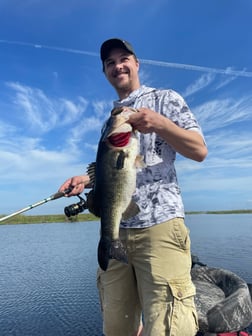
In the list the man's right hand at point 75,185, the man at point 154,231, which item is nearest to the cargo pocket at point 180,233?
the man at point 154,231

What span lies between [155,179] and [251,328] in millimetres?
7276

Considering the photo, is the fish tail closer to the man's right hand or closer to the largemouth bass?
the largemouth bass

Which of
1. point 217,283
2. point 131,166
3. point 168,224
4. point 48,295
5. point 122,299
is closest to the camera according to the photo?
point 131,166

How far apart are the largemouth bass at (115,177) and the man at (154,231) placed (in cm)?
18

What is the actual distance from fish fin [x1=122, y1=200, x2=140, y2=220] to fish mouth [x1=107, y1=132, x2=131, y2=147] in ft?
2.21

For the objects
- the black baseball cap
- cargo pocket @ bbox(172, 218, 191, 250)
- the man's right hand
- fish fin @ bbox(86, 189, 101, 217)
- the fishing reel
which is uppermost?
the black baseball cap

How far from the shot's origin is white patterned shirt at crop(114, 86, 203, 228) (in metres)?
3.98

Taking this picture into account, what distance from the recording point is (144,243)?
397 cm

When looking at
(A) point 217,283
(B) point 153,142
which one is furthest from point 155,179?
(A) point 217,283

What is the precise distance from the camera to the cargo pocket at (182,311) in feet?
12.4

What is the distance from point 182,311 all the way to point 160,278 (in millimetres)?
420

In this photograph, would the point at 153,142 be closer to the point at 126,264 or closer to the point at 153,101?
the point at 153,101

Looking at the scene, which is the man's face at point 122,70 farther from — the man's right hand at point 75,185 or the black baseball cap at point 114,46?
the man's right hand at point 75,185

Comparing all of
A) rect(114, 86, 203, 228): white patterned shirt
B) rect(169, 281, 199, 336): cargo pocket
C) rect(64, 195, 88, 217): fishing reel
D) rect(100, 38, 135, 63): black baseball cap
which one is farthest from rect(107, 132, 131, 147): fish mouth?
rect(64, 195, 88, 217): fishing reel
